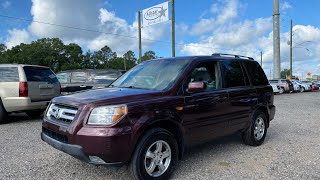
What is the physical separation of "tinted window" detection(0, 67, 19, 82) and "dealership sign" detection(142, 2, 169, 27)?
14058mm

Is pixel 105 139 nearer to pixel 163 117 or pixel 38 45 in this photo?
pixel 163 117

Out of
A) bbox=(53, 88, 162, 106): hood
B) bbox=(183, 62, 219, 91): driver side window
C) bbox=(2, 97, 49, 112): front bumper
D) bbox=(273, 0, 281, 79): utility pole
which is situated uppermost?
bbox=(273, 0, 281, 79): utility pole

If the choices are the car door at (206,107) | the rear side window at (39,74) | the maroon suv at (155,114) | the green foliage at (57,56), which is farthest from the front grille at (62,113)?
the green foliage at (57,56)

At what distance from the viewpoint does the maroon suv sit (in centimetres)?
364

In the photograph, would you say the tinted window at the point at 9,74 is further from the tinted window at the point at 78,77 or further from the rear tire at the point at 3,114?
the tinted window at the point at 78,77

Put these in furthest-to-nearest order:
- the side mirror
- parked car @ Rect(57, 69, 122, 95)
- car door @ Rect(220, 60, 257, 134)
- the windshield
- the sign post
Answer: the sign post → parked car @ Rect(57, 69, 122, 95) → car door @ Rect(220, 60, 257, 134) → the windshield → the side mirror

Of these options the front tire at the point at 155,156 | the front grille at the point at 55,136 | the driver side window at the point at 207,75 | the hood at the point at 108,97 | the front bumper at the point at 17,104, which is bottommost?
the front tire at the point at 155,156

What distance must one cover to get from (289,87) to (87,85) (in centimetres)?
2446

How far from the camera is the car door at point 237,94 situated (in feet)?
17.5

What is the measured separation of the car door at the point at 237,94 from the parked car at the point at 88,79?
5.71 meters

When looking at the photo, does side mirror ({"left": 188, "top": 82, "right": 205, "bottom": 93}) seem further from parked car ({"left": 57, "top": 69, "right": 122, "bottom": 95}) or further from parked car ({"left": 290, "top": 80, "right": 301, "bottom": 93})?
parked car ({"left": 290, "top": 80, "right": 301, "bottom": 93})

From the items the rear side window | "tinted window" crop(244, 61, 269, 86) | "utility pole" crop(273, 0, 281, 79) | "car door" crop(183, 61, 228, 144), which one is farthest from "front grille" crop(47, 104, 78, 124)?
"utility pole" crop(273, 0, 281, 79)

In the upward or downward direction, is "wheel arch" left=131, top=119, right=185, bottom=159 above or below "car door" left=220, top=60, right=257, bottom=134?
below

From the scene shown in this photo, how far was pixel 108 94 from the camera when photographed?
4.07m
